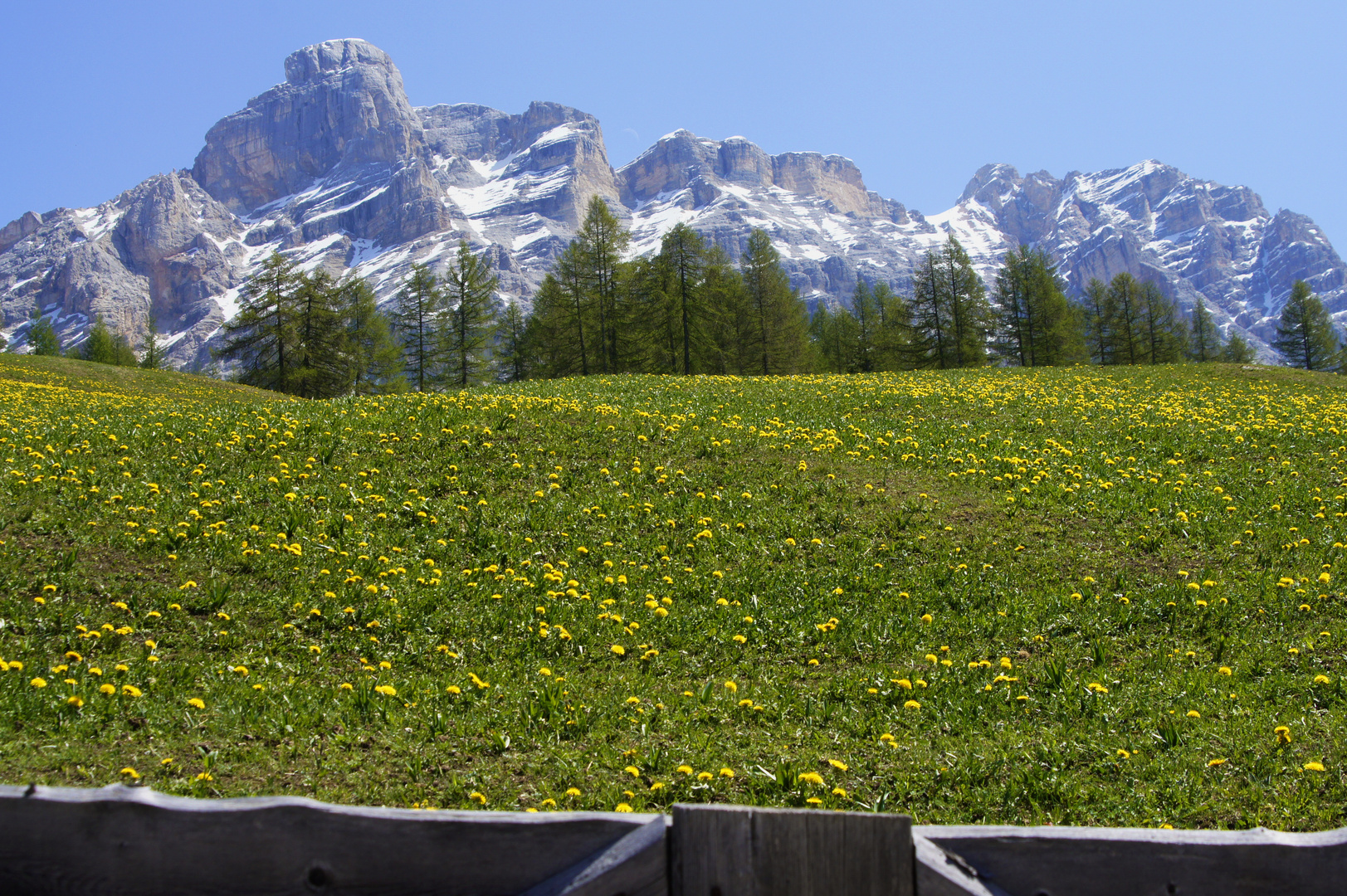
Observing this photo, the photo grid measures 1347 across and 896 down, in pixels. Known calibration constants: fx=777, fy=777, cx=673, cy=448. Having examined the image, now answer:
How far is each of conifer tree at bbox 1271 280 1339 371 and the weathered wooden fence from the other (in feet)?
254

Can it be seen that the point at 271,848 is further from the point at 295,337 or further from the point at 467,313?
the point at 467,313

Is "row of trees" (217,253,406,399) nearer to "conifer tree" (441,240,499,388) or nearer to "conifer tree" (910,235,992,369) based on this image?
"conifer tree" (441,240,499,388)

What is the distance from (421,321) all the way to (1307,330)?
7011 centimetres

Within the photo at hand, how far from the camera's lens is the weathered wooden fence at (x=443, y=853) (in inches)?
86.8

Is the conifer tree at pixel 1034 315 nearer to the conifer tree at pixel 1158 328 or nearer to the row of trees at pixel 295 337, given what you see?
the conifer tree at pixel 1158 328

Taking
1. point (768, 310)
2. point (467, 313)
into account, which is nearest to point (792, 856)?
point (768, 310)

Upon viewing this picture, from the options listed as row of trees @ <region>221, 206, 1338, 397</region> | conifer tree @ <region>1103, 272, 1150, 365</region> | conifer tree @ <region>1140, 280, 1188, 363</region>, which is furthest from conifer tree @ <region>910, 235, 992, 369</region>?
conifer tree @ <region>1140, 280, 1188, 363</region>

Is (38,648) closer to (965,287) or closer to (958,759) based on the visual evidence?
(958,759)

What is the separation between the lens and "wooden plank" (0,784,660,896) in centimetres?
222

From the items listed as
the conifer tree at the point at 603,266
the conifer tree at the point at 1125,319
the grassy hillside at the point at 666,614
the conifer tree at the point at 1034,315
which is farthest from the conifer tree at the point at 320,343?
the conifer tree at the point at 1125,319

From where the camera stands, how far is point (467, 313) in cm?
5316

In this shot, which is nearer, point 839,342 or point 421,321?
point 421,321

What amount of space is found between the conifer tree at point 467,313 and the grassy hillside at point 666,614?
38.1 meters

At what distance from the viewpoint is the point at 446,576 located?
8984mm
